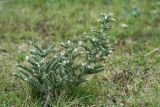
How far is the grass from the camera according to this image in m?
3.80

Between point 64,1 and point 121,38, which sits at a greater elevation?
point 64,1

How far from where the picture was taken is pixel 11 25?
5688mm

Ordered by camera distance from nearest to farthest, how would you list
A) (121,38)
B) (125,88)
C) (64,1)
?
1. (125,88)
2. (121,38)
3. (64,1)

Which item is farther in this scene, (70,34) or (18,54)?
(70,34)

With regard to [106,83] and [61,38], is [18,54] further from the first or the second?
[106,83]

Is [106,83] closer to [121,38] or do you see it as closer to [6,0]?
[121,38]

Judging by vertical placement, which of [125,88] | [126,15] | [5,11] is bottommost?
[125,88]

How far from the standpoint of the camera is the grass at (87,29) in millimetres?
3798

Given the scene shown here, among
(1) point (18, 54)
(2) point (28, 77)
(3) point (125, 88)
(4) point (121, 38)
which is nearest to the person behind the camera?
(2) point (28, 77)

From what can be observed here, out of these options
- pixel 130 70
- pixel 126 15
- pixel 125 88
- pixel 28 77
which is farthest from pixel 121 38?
pixel 28 77

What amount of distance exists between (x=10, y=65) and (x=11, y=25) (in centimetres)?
128

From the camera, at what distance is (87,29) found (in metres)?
5.48

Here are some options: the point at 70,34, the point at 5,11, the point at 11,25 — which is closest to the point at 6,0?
the point at 5,11

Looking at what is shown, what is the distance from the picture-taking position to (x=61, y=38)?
5.31 metres
